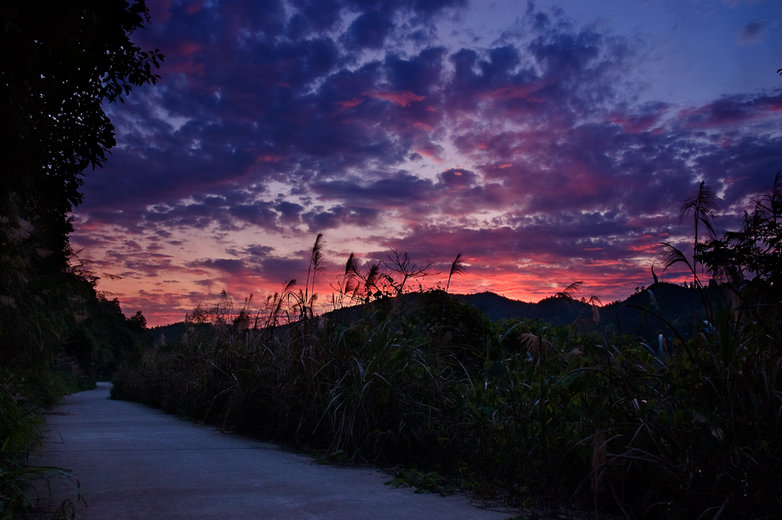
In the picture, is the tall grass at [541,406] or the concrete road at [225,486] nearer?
the tall grass at [541,406]

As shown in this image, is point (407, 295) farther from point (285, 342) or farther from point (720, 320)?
point (720, 320)

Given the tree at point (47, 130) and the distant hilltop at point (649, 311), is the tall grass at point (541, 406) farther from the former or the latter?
the tree at point (47, 130)

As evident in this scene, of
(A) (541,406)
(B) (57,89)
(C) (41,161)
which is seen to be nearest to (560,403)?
(A) (541,406)

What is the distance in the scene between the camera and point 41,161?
4.34m

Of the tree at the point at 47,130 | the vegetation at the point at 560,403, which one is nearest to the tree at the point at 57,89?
the tree at the point at 47,130

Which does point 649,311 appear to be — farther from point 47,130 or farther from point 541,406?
point 47,130

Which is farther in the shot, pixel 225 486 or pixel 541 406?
pixel 225 486

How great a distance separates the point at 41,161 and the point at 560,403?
426 centimetres

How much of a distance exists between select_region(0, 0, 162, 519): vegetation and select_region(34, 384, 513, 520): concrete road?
1.43 feet

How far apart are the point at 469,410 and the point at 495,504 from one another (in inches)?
51.9

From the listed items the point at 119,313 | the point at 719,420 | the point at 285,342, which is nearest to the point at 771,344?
the point at 719,420

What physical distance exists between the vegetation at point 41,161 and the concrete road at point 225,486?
17.2 inches

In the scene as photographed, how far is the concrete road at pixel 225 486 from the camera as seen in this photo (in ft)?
11.2

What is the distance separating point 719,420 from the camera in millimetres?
3096
